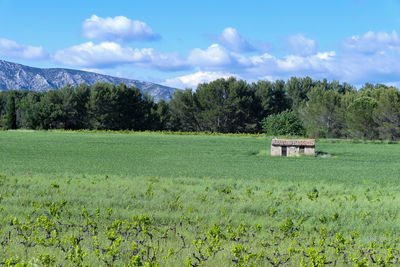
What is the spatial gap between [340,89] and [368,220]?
92.8 metres

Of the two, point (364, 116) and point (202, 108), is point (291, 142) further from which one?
point (202, 108)

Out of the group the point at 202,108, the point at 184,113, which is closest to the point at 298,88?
the point at 202,108

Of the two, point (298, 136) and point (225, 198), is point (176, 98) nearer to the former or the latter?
point (298, 136)

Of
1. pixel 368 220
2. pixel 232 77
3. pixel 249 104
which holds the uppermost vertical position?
pixel 232 77

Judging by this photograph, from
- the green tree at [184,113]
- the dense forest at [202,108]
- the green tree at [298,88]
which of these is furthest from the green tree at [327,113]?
the green tree at [184,113]

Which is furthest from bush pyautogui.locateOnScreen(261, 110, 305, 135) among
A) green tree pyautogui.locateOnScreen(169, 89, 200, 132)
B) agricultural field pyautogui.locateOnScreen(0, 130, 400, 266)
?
green tree pyautogui.locateOnScreen(169, 89, 200, 132)

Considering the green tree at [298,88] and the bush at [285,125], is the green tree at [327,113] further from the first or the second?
the bush at [285,125]

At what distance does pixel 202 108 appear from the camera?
300 feet

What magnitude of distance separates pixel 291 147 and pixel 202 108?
58519 mm

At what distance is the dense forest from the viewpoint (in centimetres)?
7481

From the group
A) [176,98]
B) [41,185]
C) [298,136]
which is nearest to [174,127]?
[176,98]

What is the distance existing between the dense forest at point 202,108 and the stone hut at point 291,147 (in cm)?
3952

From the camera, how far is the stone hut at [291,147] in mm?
33594

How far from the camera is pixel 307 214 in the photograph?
1091cm
